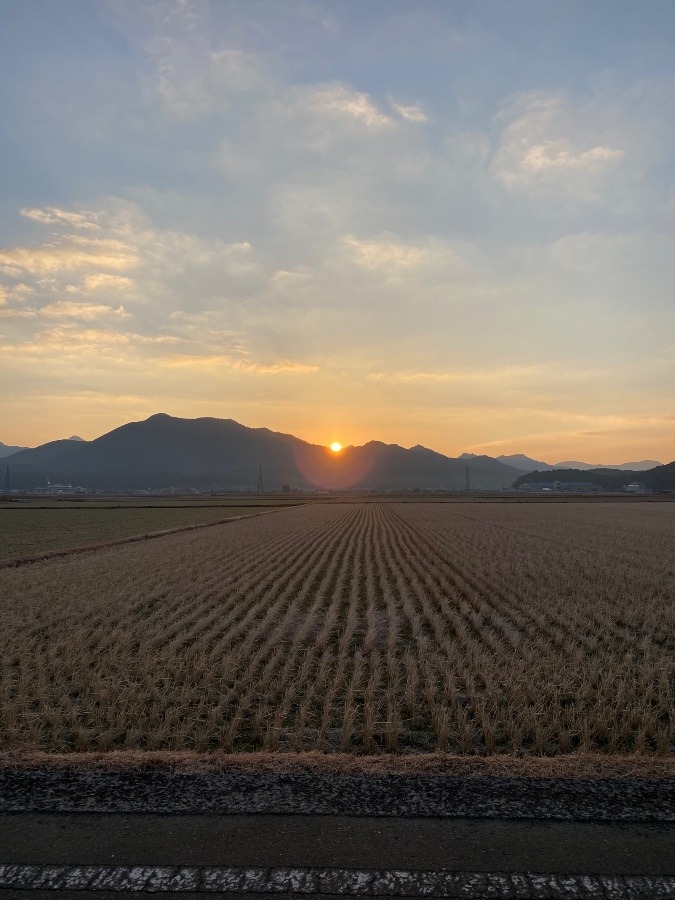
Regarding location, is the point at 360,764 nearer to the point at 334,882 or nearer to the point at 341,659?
the point at 334,882

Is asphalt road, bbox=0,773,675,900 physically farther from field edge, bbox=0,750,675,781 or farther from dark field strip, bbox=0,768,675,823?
field edge, bbox=0,750,675,781

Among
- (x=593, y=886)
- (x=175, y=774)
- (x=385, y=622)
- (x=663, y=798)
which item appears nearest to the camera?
(x=593, y=886)

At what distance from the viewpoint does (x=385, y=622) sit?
527 inches

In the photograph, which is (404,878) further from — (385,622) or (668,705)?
(385,622)

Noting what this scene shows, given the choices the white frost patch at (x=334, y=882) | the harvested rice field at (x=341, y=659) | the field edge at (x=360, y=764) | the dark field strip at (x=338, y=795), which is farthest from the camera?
the harvested rice field at (x=341, y=659)

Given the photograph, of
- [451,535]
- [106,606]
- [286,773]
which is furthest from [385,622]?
[451,535]

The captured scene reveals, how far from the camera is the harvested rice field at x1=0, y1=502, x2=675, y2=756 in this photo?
7027mm

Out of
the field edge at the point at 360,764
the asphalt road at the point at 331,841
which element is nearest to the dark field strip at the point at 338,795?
the asphalt road at the point at 331,841

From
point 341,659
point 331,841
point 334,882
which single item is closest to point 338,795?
point 331,841

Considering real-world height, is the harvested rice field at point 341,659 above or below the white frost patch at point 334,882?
below

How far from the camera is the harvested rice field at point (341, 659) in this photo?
703 centimetres

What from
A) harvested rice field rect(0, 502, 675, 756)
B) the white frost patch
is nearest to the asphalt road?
the white frost patch

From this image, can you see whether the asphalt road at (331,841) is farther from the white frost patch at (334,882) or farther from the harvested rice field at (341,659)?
the harvested rice field at (341,659)

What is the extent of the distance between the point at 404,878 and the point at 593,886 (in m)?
1.28
